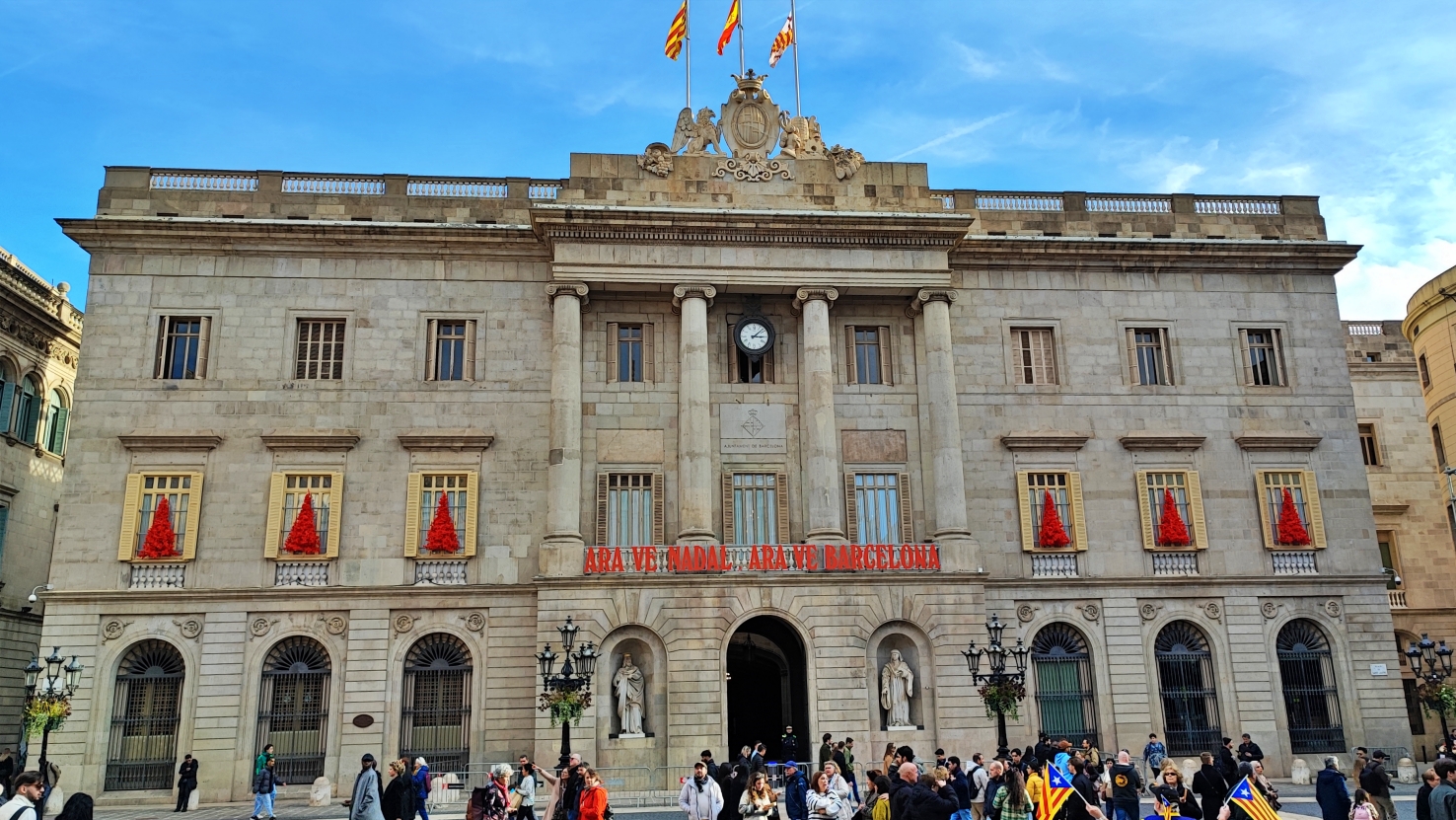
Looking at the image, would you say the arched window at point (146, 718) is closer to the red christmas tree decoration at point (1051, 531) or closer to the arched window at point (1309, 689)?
the red christmas tree decoration at point (1051, 531)

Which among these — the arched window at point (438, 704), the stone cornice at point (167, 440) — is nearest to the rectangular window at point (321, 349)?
the stone cornice at point (167, 440)

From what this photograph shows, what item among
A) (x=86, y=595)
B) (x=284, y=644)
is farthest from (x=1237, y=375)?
(x=86, y=595)

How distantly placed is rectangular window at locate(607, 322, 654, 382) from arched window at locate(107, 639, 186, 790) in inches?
573

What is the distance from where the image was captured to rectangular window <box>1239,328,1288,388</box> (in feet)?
121

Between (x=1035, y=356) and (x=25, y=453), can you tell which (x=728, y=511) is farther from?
(x=25, y=453)

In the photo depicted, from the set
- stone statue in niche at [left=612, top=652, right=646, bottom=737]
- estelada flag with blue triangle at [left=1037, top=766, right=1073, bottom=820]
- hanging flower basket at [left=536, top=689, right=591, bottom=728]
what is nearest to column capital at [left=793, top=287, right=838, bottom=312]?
stone statue in niche at [left=612, top=652, right=646, bottom=737]

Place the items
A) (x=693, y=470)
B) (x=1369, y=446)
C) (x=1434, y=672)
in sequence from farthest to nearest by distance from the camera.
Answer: (x=1369, y=446), (x=693, y=470), (x=1434, y=672)

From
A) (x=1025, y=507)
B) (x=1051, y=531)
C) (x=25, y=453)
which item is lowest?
(x=1051, y=531)

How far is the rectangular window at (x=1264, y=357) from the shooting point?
36.8 metres

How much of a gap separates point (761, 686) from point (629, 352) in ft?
37.6

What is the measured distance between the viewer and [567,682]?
86.1 ft

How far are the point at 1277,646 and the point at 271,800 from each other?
→ 28.2m

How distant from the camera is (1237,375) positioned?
36594mm

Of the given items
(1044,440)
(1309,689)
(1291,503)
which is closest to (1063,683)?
(1044,440)
